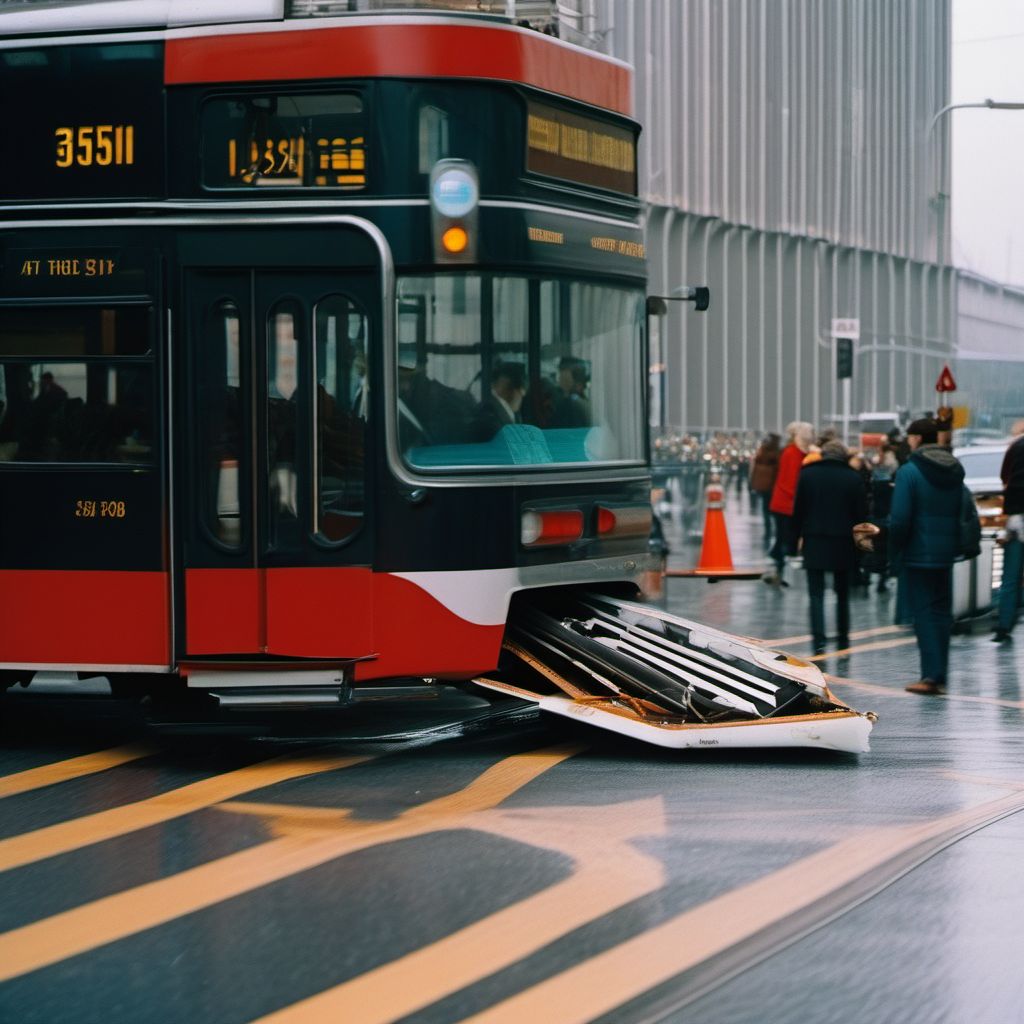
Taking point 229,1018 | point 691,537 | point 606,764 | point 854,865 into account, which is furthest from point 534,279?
point 691,537

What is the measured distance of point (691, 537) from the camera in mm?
A: 33750

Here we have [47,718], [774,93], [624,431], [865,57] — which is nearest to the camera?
[624,431]

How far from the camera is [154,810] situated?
795cm

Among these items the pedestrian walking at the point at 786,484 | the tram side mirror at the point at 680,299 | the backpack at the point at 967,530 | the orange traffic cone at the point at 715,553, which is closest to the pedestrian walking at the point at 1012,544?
the backpack at the point at 967,530

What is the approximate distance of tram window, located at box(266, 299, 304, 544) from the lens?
29.6 feet

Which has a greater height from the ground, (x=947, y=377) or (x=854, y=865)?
(x=947, y=377)

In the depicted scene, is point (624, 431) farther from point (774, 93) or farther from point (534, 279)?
point (774, 93)

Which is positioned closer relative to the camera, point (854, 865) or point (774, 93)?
point (854, 865)

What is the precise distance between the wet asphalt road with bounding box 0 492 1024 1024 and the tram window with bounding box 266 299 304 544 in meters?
1.19

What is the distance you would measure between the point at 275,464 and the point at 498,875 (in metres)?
2.99

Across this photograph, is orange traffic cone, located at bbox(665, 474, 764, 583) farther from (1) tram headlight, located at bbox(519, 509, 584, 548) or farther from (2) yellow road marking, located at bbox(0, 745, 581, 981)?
(2) yellow road marking, located at bbox(0, 745, 581, 981)

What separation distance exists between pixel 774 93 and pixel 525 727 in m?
68.1

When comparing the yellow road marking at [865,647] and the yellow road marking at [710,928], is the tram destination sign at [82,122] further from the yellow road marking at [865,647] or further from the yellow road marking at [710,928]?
the yellow road marking at [865,647]

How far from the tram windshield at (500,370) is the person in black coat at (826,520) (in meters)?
5.14
